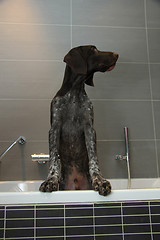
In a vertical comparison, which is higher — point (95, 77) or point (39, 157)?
point (95, 77)

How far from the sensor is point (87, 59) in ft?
4.53

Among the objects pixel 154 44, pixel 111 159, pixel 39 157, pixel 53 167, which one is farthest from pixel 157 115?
pixel 53 167

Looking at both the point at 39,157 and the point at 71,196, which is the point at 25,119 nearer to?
the point at 39,157

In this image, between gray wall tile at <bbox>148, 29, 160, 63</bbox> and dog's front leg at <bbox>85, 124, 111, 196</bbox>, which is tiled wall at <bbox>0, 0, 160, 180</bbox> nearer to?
gray wall tile at <bbox>148, 29, 160, 63</bbox>

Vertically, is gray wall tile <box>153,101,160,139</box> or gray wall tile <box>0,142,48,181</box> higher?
gray wall tile <box>153,101,160,139</box>

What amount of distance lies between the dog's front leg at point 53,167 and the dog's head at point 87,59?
0.35 metres

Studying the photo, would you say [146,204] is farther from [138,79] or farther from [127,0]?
[127,0]

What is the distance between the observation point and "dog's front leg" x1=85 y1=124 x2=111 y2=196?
0.99 metres

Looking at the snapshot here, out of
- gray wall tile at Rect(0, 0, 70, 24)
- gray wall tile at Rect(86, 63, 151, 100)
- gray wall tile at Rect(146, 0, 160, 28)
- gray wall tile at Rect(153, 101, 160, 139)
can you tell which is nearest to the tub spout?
gray wall tile at Rect(86, 63, 151, 100)

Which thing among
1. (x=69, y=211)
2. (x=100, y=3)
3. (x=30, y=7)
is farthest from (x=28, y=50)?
(x=69, y=211)

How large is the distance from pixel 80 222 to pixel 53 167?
0.37 m

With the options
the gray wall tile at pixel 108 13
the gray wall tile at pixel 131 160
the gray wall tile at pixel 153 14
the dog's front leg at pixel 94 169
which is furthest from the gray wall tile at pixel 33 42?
the dog's front leg at pixel 94 169

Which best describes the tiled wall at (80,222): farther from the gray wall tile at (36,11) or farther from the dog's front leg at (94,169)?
the gray wall tile at (36,11)

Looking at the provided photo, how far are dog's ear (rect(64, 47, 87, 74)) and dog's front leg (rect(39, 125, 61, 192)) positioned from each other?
1.10 feet
